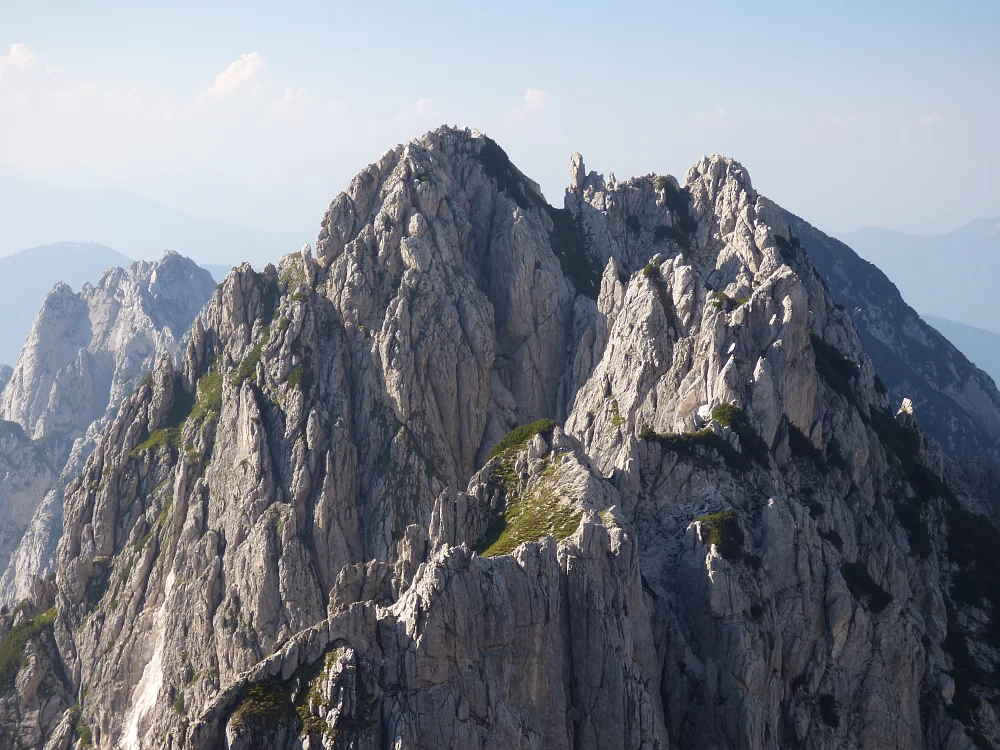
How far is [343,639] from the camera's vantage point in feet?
171

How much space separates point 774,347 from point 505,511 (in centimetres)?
3431

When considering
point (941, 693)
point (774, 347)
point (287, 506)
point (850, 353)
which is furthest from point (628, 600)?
point (850, 353)

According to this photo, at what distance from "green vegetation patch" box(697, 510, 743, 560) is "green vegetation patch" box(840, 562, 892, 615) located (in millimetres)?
10516

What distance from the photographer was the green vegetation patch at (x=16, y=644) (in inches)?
4825

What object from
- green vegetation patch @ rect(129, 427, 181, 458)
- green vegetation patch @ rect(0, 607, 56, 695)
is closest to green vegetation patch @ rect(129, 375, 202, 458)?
green vegetation patch @ rect(129, 427, 181, 458)

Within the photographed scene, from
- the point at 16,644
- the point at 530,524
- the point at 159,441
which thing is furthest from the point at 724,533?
the point at 16,644

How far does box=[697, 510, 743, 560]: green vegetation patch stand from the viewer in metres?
66.6

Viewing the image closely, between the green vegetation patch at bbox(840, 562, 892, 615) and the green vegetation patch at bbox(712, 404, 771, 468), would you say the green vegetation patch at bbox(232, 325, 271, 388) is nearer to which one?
the green vegetation patch at bbox(712, 404, 771, 468)

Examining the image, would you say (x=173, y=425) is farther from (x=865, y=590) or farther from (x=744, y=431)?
(x=865, y=590)

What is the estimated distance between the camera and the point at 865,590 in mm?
73875

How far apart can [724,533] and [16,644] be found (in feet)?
324

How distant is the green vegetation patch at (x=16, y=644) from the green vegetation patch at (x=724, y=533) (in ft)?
308

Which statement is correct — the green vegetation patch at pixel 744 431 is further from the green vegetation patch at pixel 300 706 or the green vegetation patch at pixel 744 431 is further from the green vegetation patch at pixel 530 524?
the green vegetation patch at pixel 300 706

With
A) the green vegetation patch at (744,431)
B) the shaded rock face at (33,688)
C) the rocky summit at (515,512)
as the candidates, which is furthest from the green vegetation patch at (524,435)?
the shaded rock face at (33,688)
